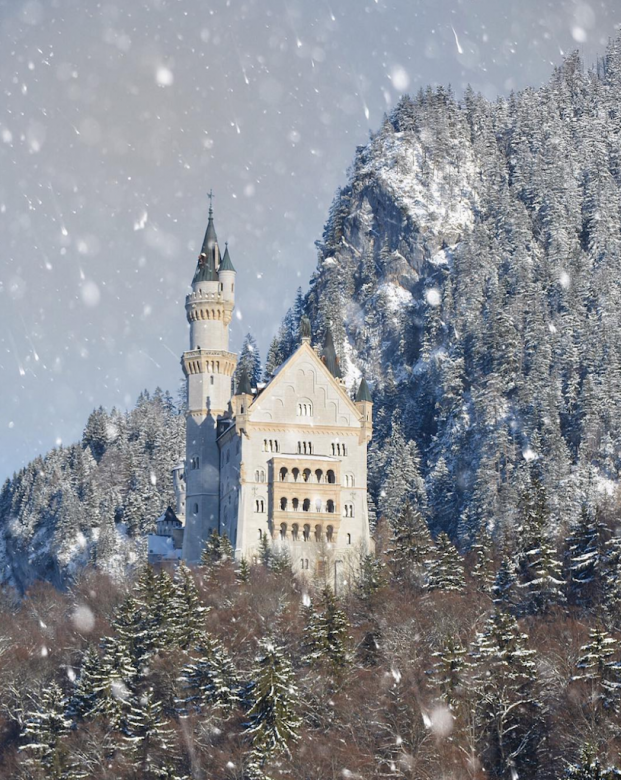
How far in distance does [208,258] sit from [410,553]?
36258 millimetres

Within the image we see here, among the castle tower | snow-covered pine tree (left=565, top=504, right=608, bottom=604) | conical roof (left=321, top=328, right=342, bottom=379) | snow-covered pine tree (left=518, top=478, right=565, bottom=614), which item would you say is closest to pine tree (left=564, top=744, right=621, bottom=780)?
snow-covered pine tree (left=565, top=504, right=608, bottom=604)

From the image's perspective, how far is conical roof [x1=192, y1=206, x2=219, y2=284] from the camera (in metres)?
116

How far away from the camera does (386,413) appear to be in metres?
175

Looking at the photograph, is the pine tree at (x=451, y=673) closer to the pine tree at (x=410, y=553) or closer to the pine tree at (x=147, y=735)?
the pine tree at (x=147, y=735)

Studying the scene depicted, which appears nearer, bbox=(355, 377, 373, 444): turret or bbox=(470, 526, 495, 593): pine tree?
bbox=(470, 526, 495, 593): pine tree

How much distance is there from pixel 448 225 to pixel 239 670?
5285 inches

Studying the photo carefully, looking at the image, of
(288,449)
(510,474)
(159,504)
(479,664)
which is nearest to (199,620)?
(479,664)

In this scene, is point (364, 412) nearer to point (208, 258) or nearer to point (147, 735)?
point (208, 258)

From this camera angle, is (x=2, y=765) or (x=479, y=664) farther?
(x=2, y=765)

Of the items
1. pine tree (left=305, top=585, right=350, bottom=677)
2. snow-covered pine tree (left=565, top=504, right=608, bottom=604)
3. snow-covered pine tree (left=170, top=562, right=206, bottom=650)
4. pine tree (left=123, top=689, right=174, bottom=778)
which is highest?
snow-covered pine tree (left=565, top=504, right=608, bottom=604)

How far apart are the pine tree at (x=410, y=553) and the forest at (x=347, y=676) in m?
0.21

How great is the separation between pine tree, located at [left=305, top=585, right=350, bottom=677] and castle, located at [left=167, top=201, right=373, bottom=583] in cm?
2843

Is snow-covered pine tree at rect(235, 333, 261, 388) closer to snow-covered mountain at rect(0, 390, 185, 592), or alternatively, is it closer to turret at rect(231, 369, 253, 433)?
snow-covered mountain at rect(0, 390, 185, 592)

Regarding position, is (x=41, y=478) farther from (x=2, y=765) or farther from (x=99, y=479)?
(x=2, y=765)
